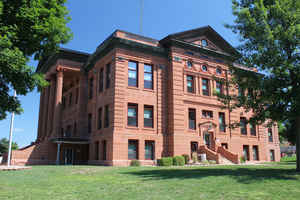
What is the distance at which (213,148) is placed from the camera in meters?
31.7

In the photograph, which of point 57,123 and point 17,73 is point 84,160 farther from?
point 17,73

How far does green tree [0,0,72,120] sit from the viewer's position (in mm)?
11562

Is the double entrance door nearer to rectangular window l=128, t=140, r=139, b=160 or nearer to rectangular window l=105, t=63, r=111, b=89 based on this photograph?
rectangular window l=128, t=140, r=139, b=160

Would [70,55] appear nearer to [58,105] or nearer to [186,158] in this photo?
[58,105]

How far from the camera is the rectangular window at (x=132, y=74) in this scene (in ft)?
96.6

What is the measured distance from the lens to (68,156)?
34.4 m

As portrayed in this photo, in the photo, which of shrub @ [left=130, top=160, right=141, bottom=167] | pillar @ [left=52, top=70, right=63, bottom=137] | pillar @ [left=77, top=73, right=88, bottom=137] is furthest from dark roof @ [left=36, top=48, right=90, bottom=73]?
shrub @ [left=130, top=160, right=141, bottom=167]

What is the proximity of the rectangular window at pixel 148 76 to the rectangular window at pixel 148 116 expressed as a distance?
2.31 meters

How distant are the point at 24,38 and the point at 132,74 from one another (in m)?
17.6

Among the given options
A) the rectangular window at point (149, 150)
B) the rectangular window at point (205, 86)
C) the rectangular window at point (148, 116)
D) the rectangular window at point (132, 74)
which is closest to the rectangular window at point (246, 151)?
the rectangular window at point (205, 86)

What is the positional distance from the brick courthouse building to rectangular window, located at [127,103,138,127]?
0.10 meters

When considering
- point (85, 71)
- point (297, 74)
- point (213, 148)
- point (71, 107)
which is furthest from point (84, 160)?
point (297, 74)

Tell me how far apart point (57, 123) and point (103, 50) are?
11.4m

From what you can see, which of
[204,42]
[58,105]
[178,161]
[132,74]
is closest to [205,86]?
[204,42]
